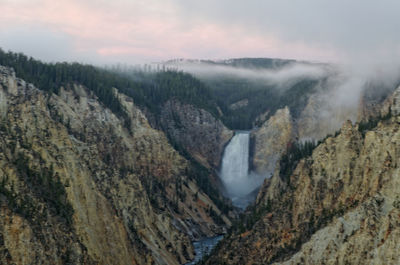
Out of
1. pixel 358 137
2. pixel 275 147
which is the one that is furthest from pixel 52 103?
pixel 275 147

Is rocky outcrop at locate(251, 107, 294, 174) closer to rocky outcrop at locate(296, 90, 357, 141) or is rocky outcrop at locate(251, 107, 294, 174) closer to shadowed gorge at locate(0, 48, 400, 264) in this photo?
rocky outcrop at locate(296, 90, 357, 141)

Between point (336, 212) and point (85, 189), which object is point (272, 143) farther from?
point (336, 212)

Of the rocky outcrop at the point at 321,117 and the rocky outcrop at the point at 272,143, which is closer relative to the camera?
the rocky outcrop at the point at 321,117

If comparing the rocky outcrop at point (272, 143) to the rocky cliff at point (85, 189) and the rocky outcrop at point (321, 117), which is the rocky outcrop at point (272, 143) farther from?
the rocky cliff at point (85, 189)

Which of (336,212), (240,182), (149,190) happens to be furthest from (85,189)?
(240,182)

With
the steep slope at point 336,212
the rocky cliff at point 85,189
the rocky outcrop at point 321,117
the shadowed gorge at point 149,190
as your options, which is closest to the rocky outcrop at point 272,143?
the rocky outcrop at point 321,117

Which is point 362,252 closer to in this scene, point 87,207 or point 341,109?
point 87,207

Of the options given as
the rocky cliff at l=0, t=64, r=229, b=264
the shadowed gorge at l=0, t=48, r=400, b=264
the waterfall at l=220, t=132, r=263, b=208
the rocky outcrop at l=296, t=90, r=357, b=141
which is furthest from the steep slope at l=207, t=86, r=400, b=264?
the waterfall at l=220, t=132, r=263, b=208
